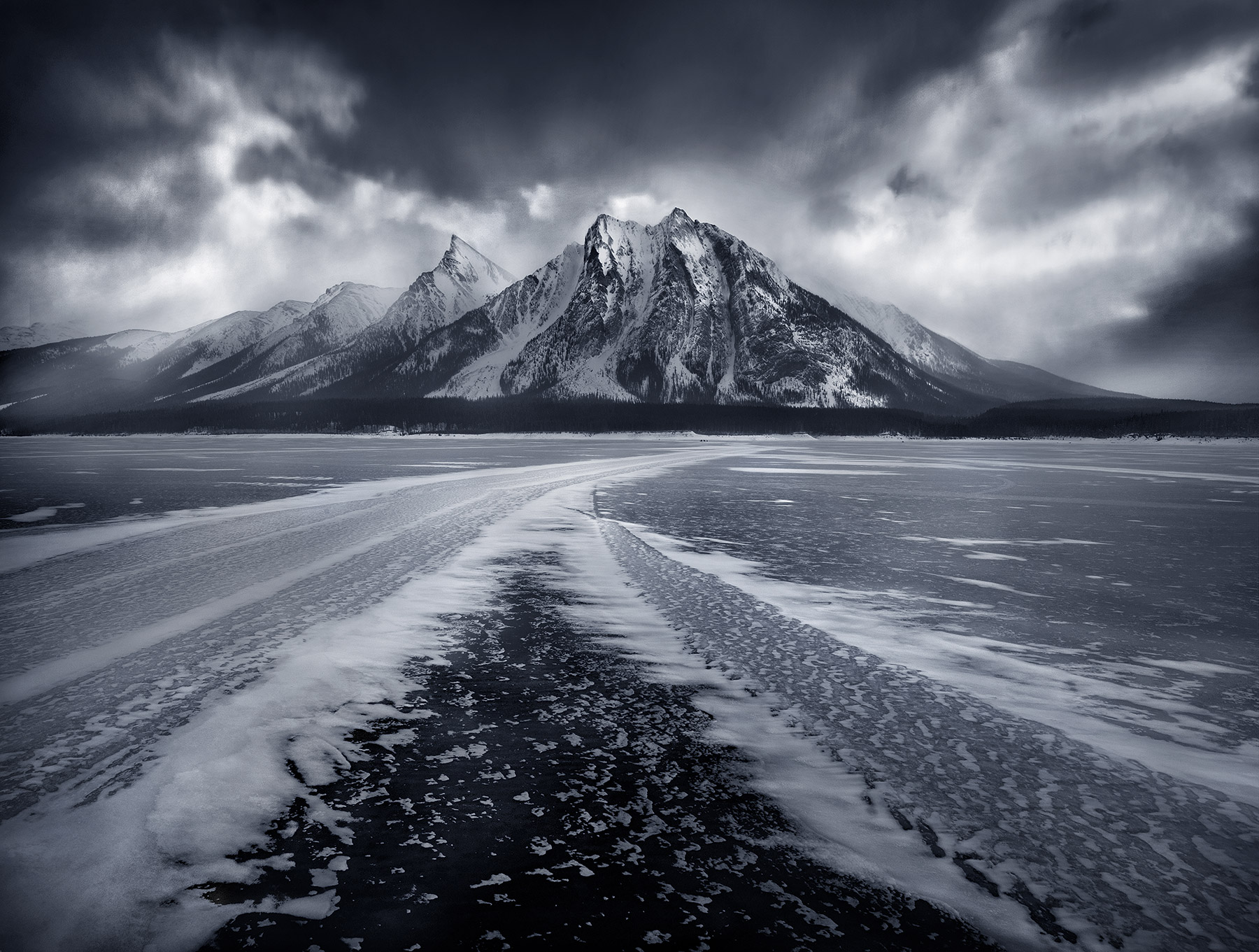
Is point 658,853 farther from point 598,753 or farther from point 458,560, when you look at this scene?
point 458,560

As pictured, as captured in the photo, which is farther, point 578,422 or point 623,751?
point 578,422

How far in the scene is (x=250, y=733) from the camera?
4125 mm

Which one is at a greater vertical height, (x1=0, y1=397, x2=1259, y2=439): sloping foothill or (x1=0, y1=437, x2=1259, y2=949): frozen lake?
(x1=0, y1=397, x2=1259, y2=439): sloping foothill

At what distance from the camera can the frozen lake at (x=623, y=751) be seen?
265 centimetres

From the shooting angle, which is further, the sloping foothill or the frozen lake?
the sloping foothill

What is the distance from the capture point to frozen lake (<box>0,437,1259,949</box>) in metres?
2.65

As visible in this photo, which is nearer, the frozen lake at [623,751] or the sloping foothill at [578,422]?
the frozen lake at [623,751]

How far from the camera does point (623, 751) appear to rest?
13.0 feet

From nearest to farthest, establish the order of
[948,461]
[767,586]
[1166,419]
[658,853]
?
[658,853], [767,586], [948,461], [1166,419]

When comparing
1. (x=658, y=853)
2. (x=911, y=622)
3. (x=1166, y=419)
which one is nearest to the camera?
(x=658, y=853)

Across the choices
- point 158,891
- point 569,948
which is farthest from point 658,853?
point 158,891

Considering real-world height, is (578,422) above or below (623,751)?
above

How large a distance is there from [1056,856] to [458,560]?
25.8ft

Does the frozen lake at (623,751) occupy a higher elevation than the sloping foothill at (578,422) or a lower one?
lower
